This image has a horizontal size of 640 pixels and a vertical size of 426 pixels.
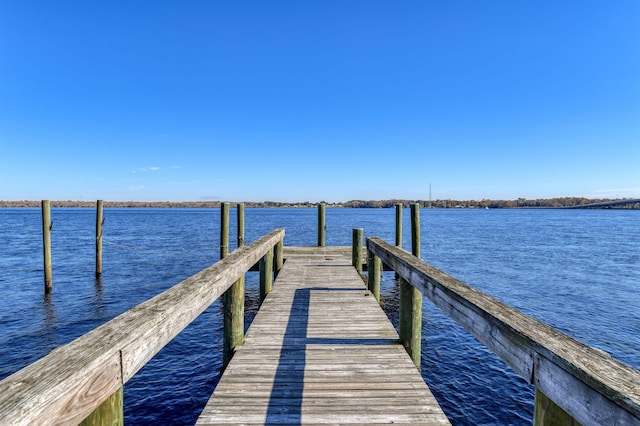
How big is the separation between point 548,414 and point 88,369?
7.02 ft

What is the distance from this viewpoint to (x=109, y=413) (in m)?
1.75

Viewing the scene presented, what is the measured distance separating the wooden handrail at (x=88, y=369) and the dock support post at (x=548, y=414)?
2025 mm

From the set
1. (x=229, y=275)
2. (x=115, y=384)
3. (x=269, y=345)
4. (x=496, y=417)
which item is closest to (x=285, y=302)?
(x=269, y=345)

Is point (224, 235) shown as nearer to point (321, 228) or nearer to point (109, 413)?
point (321, 228)

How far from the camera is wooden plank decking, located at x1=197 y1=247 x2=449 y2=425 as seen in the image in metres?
2.94

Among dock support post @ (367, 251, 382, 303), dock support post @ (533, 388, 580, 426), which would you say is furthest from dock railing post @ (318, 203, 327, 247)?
dock support post @ (533, 388, 580, 426)

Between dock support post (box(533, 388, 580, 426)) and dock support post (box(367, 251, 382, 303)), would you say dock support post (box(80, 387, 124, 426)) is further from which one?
dock support post (box(367, 251, 382, 303))

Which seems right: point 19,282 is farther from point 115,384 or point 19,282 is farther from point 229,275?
point 115,384

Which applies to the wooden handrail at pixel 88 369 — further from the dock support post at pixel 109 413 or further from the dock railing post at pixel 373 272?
the dock railing post at pixel 373 272

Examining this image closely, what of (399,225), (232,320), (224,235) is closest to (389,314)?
(399,225)

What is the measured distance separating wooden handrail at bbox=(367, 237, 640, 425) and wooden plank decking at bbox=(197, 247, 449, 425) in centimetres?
121

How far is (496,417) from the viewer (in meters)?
6.07

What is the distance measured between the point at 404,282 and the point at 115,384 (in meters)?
3.44

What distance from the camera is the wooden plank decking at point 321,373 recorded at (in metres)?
2.94
